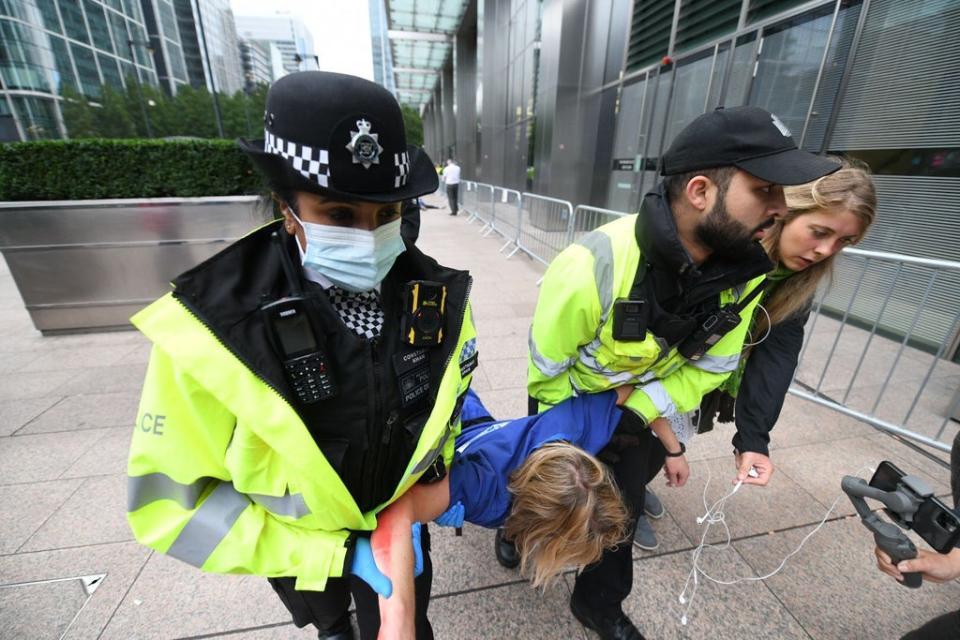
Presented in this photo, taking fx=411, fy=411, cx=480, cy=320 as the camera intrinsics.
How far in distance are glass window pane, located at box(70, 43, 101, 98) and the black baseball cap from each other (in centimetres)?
4762

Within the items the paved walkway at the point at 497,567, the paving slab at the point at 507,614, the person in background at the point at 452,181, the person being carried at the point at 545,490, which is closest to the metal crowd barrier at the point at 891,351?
the paved walkway at the point at 497,567

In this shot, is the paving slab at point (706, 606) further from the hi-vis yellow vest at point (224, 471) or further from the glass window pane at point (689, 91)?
the glass window pane at point (689, 91)

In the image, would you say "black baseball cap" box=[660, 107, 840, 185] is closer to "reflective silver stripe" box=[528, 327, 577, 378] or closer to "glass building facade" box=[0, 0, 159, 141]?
"reflective silver stripe" box=[528, 327, 577, 378]

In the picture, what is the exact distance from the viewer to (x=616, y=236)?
153 cm

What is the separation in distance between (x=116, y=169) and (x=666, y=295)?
589 centimetres

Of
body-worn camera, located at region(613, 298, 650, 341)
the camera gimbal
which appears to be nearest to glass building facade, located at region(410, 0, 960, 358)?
the camera gimbal

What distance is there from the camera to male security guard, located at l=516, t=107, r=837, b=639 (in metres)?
1.31

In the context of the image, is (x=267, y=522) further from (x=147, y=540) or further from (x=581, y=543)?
(x=581, y=543)

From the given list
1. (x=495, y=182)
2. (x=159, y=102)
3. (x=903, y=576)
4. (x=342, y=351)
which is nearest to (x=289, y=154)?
(x=342, y=351)

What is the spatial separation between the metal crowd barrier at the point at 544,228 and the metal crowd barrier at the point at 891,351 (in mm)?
3562

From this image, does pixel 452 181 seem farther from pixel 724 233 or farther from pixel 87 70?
pixel 87 70

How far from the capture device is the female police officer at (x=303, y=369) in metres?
0.95

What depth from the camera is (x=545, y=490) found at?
1494 millimetres

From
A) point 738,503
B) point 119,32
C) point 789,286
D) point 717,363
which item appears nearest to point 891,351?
point 738,503
